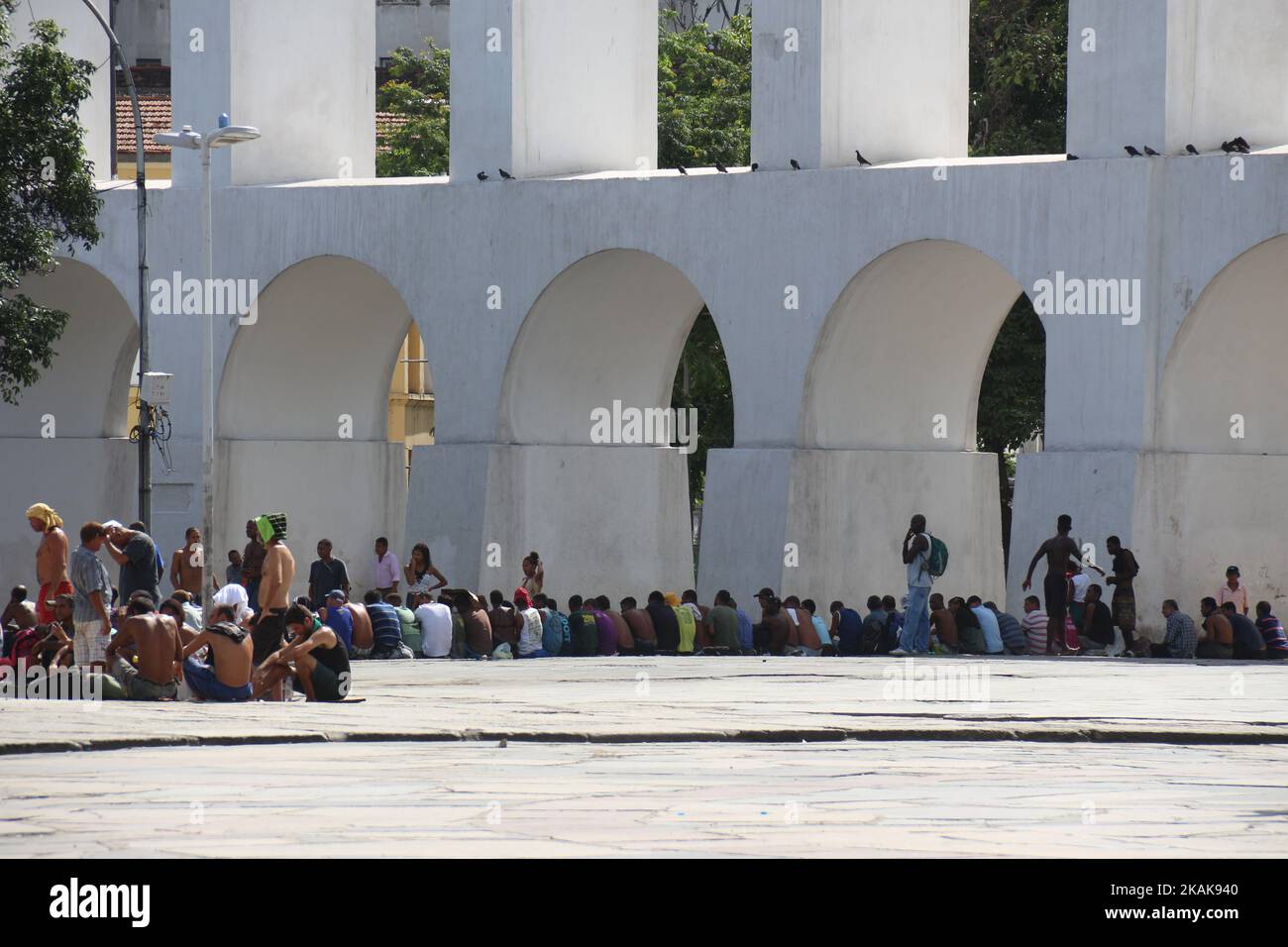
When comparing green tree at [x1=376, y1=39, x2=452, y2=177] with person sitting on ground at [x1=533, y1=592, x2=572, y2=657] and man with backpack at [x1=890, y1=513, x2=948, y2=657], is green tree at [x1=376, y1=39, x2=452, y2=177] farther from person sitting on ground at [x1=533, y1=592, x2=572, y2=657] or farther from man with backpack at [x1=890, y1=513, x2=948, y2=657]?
man with backpack at [x1=890, y1=513, x2=948, y2=657]

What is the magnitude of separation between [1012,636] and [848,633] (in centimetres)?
154

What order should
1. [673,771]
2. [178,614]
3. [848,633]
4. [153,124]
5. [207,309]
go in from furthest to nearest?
[153,124] < [207,309] < [848,633] < [178,614] < [673,771]

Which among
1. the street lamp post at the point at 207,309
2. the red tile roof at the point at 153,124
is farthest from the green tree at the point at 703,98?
the street lamp post at the point at 207,309

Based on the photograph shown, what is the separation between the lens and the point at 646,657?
22359 mm

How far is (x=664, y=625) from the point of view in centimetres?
2311

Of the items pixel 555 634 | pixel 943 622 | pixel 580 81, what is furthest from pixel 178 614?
pixel 580 81

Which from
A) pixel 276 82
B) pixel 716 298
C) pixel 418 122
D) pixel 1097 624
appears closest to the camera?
pixel 1097 624

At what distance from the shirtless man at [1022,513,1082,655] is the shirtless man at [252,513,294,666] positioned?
765cm

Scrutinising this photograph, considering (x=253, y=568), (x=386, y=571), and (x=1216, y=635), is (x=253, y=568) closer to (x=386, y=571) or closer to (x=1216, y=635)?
(x=386, y=571)

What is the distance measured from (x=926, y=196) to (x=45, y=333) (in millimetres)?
9245

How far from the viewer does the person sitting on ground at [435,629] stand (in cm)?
2205

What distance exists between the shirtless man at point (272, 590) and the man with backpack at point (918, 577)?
625 cm

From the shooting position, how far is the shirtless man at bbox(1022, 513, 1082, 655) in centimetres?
2244

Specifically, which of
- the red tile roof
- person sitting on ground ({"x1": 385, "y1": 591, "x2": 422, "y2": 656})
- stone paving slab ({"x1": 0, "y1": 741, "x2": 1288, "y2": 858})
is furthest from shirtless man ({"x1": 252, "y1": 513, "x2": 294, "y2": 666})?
the red tile roof
